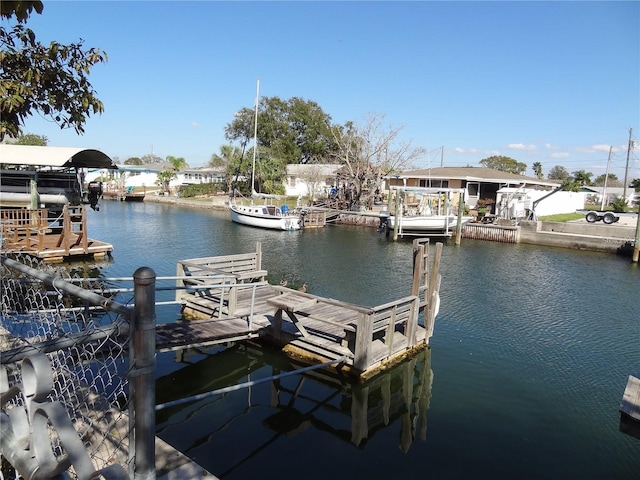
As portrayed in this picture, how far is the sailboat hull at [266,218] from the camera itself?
36000 mm

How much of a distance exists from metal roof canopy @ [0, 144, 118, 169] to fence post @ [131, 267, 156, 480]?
69.9 feet

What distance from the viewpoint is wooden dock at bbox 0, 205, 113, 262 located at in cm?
1756

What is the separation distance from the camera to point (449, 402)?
890 centimetres

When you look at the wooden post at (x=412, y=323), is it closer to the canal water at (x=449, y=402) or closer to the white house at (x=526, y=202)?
the canal water at (x=449, y=402)

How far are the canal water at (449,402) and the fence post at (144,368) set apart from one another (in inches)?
168

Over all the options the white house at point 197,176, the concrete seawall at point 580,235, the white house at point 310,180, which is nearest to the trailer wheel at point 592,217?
the concrete seawall at point 580,235

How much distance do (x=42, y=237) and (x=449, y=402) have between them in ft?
54.9

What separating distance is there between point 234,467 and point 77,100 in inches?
208

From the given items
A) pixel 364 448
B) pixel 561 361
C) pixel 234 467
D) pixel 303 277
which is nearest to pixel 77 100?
pixel 234 467

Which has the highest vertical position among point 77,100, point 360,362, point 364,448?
point 77,100

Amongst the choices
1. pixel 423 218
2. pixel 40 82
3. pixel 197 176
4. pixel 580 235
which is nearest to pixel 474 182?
pixel 423 218

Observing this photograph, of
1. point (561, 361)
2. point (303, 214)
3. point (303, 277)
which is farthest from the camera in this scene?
point (303, 214)

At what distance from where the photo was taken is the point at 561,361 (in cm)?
1109

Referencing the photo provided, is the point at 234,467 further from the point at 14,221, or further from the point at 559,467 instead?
the point at 14,221
